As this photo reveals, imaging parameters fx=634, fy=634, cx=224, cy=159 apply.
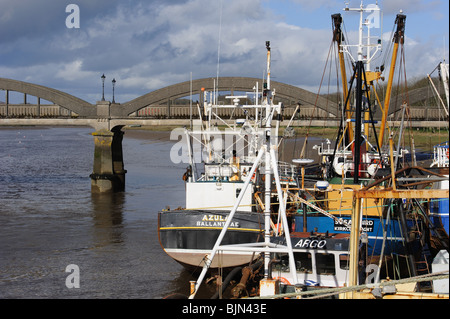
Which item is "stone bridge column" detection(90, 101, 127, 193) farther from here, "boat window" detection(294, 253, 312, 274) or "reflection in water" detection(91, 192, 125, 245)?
"boat window" detection(294, 253, 312, 274)

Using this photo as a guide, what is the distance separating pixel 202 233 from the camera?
74.3ft

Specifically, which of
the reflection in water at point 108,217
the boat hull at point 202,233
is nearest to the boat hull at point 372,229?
the boat hull at point 202,233

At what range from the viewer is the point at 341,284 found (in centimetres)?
1795

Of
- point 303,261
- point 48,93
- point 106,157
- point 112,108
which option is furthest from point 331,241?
point 48,93

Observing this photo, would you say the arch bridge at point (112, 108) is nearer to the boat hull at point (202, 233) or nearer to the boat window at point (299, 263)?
the boat hull at point (202, 233)

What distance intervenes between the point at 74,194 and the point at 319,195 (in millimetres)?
21429

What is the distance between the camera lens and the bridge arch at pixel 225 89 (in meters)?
46.7

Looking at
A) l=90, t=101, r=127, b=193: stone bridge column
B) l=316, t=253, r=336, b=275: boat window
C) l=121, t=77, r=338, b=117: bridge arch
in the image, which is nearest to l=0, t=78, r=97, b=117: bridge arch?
l=90, t=101, r=127, b=193: stone bridge column

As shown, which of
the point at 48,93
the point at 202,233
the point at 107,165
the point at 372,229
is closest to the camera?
the point at 372,229

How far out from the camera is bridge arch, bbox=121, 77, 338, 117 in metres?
46.7

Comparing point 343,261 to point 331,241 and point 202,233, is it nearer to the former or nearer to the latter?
point 331,241

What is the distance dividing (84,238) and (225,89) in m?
20.2
